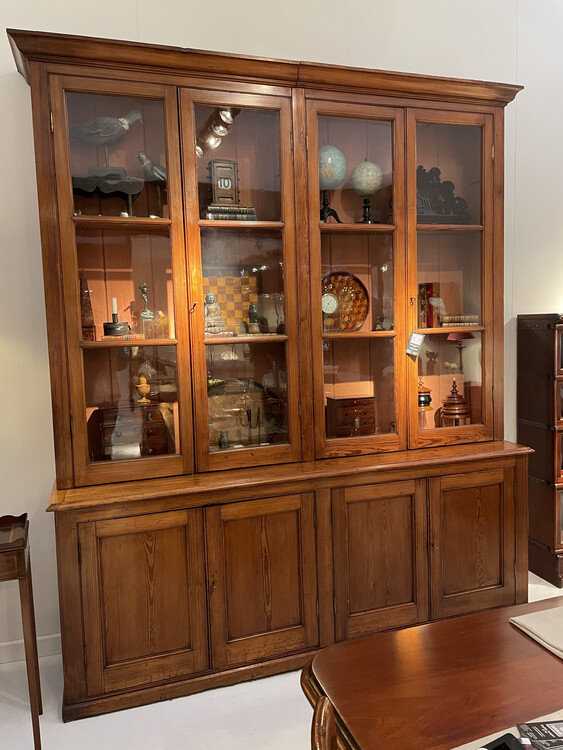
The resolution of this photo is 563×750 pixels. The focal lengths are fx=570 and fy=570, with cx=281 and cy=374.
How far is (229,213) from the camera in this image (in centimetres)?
240

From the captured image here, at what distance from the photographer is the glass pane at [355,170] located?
99.1 inches

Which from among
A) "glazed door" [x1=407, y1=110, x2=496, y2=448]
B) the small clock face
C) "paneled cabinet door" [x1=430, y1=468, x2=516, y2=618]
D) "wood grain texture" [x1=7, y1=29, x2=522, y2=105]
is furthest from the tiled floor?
"wood grain texture" [x1=7, y1=29, x2=522, y2=105]

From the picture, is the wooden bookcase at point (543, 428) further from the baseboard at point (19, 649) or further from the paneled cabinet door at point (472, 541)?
the baseboard at point (19, 649)

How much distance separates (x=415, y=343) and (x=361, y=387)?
0.32m

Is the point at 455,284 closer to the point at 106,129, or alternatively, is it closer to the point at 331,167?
the point at 331,167

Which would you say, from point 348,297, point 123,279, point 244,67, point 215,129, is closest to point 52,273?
point 123,279

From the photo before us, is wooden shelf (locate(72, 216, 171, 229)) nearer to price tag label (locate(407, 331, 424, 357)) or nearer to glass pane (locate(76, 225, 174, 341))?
glass pane (locate(76, 225, 174, 341))

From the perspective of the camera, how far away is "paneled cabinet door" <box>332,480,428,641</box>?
8.05 ft

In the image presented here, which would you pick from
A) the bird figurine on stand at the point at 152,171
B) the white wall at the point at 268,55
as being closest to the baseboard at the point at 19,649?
the white wall at the point at 268,55

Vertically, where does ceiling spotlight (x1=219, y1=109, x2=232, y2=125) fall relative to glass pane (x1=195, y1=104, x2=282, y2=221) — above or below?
above

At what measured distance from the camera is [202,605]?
7.43 feet

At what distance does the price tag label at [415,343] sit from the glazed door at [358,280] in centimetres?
4

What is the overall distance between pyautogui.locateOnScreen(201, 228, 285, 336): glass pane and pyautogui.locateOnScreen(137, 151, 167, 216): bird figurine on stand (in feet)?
0.88

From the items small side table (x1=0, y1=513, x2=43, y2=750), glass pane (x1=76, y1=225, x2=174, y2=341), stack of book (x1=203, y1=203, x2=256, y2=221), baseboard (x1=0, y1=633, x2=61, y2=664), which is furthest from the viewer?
baseboard (x1=0, y1=633, x2=61, y2=664)
